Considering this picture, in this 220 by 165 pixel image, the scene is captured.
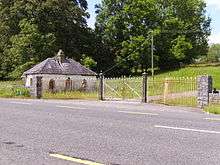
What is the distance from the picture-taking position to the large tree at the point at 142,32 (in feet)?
276

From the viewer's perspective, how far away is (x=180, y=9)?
309ft

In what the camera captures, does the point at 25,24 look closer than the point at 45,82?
No

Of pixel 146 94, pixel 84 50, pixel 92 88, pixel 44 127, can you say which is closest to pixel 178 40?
pixel 84 50

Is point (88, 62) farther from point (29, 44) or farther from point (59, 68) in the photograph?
point (59, 68)

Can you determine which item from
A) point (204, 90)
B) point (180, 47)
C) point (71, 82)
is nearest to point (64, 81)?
point (71, 82)

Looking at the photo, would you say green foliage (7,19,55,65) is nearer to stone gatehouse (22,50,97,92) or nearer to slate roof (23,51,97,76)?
stone gatehouse (22,50,97,92)

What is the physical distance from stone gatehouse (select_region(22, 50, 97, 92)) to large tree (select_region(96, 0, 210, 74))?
27.2 metres

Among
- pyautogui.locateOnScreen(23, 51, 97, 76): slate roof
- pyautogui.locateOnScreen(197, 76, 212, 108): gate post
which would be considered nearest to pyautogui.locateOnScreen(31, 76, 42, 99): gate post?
pyautogui.locateOnScreen(23, 51, 97, 76): slate roof

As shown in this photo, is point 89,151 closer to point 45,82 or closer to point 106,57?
point 45,82

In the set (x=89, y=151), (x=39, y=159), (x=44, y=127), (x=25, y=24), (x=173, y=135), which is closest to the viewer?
(x=39, y=159)

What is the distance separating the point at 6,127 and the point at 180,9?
83.8 meters

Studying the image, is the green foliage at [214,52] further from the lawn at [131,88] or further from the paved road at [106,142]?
the paved road at [106,142]

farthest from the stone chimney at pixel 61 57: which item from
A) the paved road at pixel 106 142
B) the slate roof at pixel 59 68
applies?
the paved road at pixel 106 142

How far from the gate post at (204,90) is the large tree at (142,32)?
5655cm
